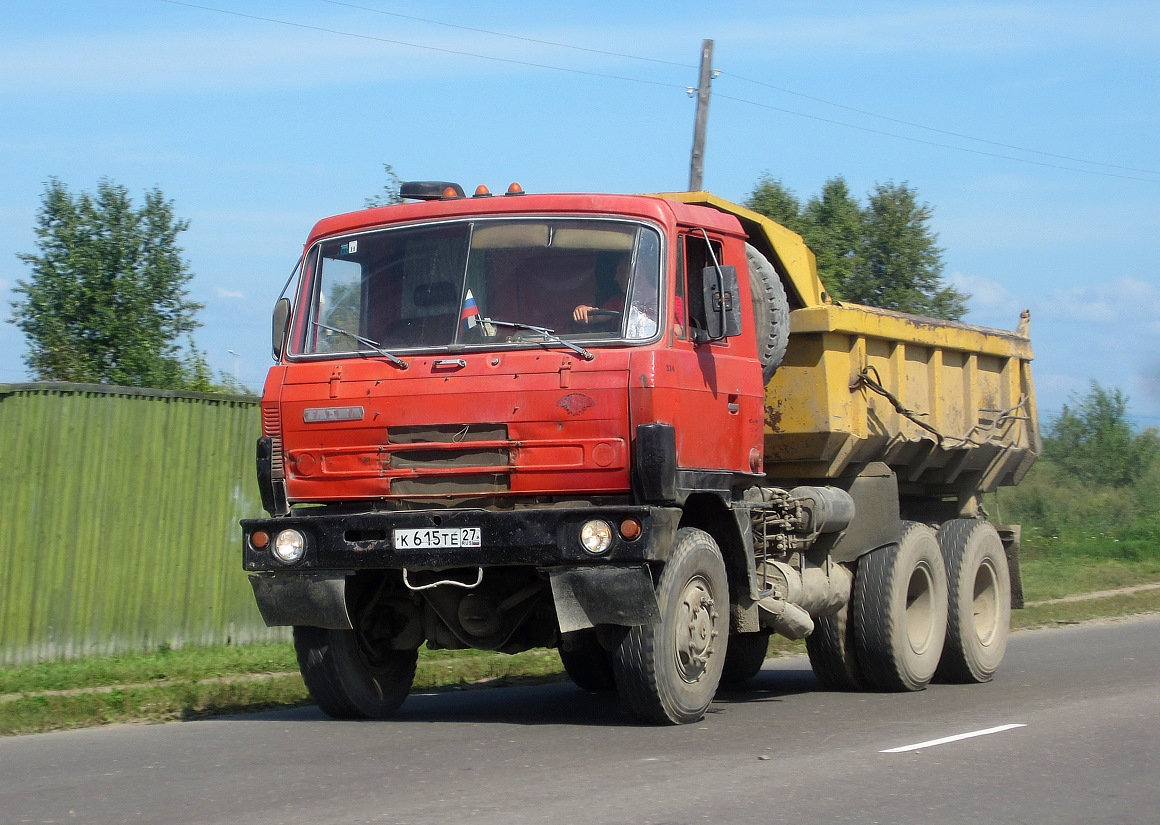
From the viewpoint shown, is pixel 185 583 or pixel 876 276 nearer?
pixel 185 583

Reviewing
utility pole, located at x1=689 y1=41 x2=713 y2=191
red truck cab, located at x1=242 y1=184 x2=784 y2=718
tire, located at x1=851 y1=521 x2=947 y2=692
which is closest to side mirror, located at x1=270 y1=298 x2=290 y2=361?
red truck cab, located at x1=242 y1=184 x2=784 y2=718

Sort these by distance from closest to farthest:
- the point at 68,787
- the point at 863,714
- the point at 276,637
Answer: the point at 68,787 < the point at 863,714 < the point at 276,637

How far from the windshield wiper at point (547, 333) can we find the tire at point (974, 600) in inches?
203

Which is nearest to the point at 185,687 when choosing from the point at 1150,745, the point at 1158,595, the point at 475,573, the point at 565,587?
the point at 475,573

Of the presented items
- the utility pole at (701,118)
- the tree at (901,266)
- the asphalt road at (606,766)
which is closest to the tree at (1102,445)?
the tree at (901,266)

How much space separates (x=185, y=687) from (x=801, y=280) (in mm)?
5112

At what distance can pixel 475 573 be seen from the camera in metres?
7.95

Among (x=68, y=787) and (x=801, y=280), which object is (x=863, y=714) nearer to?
(x=801, y=280)

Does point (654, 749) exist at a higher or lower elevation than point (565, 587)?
lower

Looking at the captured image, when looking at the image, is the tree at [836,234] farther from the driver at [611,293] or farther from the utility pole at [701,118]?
the driver at [611,293]

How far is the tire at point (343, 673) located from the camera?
8258 millimetres

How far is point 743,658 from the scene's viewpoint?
11.2 m

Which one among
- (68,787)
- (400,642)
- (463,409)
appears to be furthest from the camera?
(400,642)

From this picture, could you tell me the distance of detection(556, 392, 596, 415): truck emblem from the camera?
748cm
